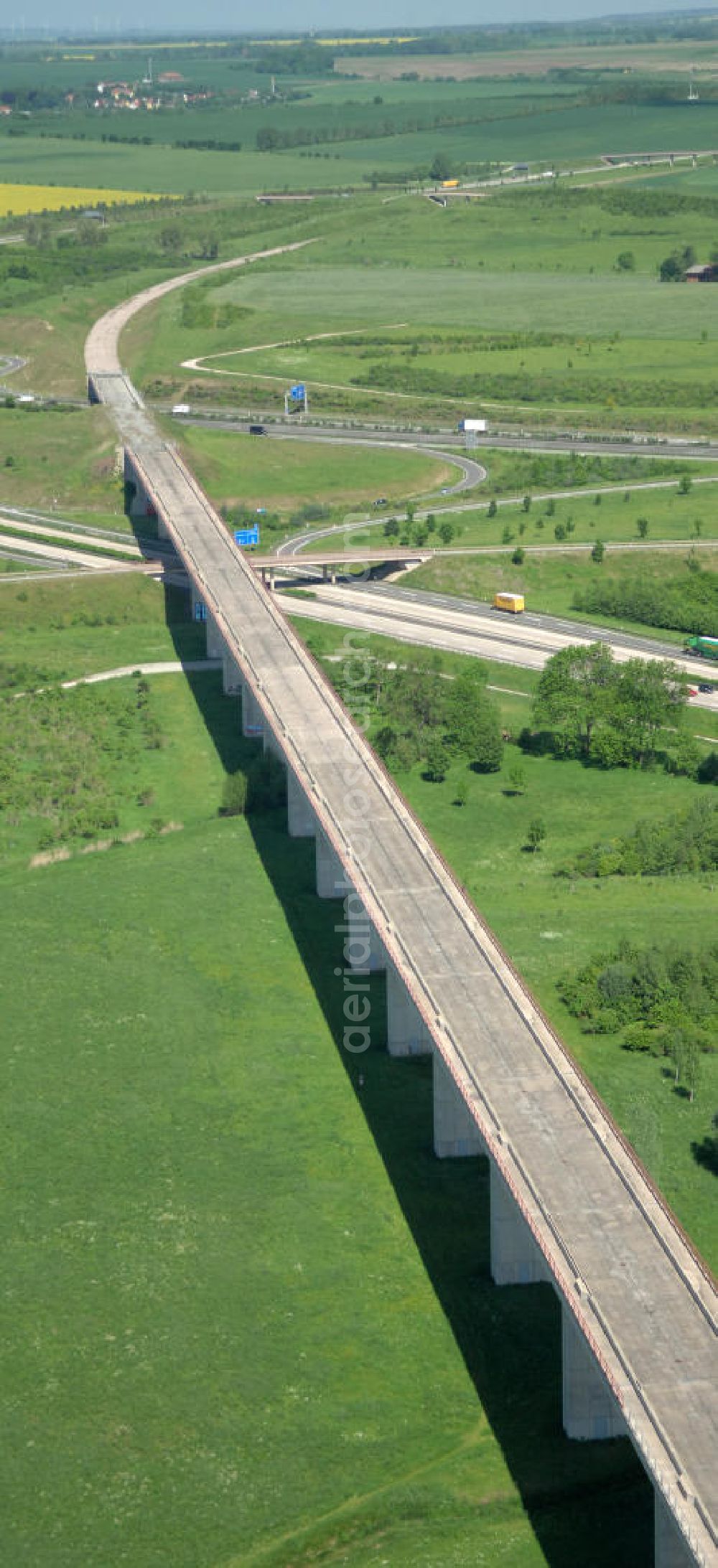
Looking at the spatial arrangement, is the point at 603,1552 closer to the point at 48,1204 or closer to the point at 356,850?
the point at 48,1204

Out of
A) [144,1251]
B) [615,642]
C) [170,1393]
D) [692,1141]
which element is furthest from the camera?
[615,642]

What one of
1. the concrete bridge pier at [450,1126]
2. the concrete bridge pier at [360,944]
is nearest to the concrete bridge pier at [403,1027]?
the concrete bridge pier at [360,944]

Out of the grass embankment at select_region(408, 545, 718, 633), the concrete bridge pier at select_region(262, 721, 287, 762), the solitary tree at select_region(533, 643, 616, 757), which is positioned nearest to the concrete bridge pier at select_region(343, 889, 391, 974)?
the concrete bridge pier at select_region(262, 721, 287, 762)

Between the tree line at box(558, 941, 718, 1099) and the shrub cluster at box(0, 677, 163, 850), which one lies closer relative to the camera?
the tree line at box(558, 941, 718, 1099)

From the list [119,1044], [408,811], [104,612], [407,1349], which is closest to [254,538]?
[104,612]

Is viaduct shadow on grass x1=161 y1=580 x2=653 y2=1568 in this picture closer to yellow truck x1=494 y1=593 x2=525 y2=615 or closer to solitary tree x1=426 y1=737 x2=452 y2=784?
solitary tree x1=426 y1=737 x2=452 y2=784

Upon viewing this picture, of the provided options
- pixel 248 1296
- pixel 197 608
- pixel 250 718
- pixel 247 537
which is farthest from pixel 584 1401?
pixel 247 537
